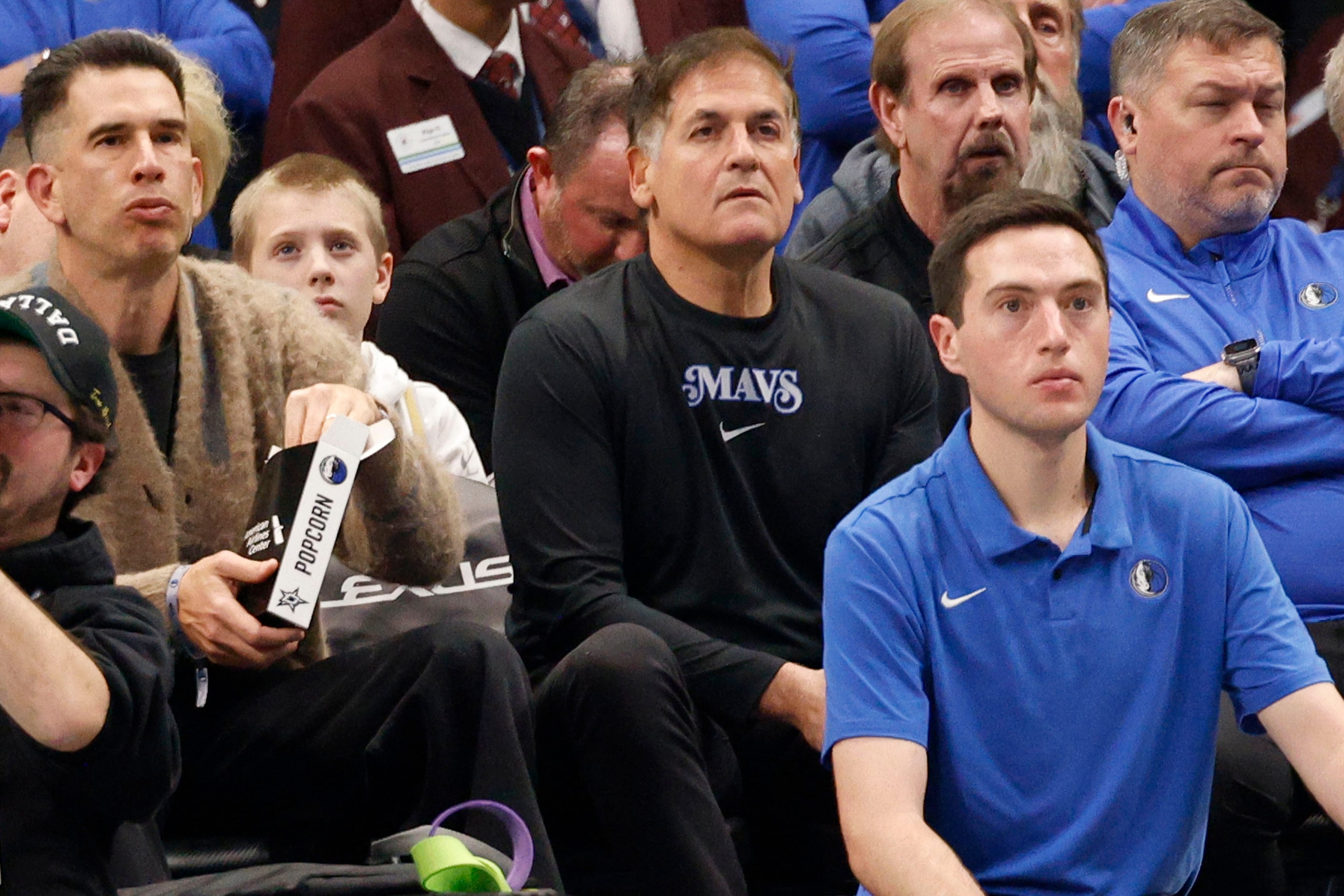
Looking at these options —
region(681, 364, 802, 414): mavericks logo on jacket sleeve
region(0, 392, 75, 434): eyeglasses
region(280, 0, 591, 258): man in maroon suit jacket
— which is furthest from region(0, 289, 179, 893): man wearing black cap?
region(280, 0, 591, 258): man in maroon suit jacket

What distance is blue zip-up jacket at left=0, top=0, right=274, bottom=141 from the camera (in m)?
4.30

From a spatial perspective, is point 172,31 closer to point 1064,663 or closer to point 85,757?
point 85,757

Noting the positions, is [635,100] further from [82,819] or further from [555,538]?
[82,819]

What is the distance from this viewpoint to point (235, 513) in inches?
126

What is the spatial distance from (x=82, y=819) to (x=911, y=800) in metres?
1.00

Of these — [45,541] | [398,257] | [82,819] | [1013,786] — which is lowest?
[1013,786]

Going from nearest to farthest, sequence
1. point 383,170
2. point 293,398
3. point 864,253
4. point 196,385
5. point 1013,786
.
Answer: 1. point 1013,786
2. point 293,398
3. point 196,385
4. point 864,253
5. point 383,170

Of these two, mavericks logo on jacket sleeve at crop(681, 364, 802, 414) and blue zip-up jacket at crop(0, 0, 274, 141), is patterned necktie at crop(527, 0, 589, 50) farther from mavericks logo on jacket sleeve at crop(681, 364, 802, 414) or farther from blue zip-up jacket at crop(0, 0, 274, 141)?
mavericks logo on jacket sleeve at crop(681, 364, 802, 414)

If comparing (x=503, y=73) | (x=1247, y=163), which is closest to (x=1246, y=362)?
(x=1247, y=163)

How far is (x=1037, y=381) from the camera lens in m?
2.61

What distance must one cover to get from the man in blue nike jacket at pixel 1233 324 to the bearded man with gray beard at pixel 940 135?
0.93 feet

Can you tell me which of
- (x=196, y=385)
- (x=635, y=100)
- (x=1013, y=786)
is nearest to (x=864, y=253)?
(x=635, y=100)

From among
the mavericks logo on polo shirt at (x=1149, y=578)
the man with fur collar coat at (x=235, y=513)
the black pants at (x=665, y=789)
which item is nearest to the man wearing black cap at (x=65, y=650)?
the man with fur collar coat at (x=235, y=513)

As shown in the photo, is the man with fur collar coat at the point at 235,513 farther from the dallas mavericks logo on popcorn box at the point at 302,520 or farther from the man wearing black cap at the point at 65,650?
the man wearing black cap at the point at 65,650
